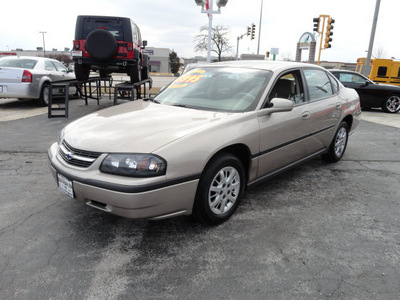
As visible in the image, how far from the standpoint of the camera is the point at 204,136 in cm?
262

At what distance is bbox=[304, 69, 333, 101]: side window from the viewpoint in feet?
13.3

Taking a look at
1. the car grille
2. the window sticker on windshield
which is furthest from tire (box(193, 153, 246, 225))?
the window sticker on windshield

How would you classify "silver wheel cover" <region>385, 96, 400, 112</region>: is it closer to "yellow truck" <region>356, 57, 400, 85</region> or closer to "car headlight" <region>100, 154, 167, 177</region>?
"yellow truck" <region>356, 57, 400, 85</region>

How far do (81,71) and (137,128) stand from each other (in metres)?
7.76

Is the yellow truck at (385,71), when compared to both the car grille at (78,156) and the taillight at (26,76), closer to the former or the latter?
the taillight at (26,76)

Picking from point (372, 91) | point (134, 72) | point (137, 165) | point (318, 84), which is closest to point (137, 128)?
point (137, 165)

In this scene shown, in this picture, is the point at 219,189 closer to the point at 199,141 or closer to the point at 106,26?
the point at 199,141

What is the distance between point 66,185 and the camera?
264 centimetres

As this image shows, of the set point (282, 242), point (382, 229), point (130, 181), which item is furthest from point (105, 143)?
point (382, 229)

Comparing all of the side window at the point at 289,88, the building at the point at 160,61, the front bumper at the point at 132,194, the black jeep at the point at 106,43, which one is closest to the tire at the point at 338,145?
the side window at the point at 289,88

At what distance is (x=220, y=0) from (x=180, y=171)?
1183cm

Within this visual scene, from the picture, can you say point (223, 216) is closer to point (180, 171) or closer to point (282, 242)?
point (282, 242)

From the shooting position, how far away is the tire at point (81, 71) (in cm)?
940

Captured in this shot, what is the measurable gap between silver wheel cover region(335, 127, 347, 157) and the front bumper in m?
3.17
